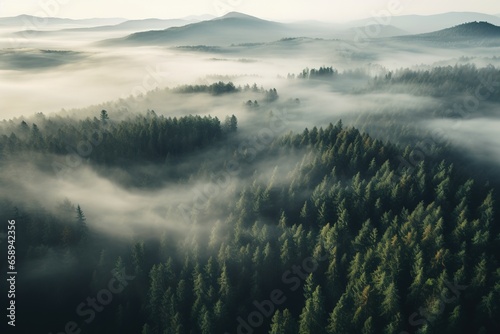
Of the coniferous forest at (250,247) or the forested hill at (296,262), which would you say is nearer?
the forested hill at (296,262)

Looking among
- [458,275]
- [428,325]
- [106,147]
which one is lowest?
[428,325]

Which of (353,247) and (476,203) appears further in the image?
(476,203)

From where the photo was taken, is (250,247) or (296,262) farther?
(250,247)

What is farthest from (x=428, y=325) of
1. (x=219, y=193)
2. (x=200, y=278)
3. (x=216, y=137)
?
(x=216, y=137)

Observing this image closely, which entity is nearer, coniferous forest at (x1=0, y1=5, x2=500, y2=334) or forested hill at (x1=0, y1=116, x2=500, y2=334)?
forested hill at (x1=0, y1=116, x2=500, y2=334)

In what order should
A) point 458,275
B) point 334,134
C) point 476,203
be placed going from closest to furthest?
1. point 458,275
2. point 476,203
3. point 334,134

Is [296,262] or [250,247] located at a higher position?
[250,247]

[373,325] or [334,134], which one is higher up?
[334,134]

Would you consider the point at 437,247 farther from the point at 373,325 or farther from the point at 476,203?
the point at 476,203
